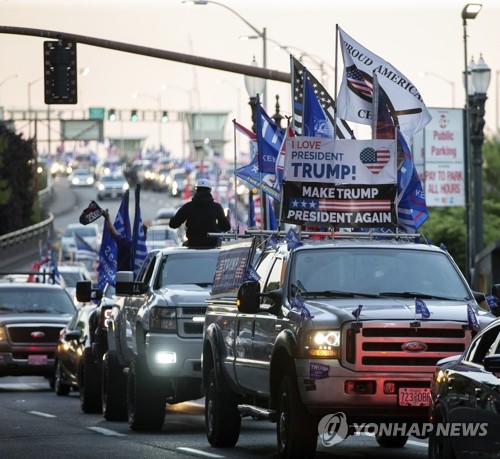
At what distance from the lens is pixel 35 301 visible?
104 feet

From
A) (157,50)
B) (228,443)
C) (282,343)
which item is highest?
(157,50)

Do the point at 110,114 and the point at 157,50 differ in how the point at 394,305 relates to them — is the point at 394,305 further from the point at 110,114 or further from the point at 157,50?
the point at 110,114

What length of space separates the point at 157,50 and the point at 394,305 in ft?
53.0

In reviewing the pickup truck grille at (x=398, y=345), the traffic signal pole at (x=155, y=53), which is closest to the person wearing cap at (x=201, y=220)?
the pickup truck grille at (x=398, y=345)

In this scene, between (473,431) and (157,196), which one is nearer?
(473,431)

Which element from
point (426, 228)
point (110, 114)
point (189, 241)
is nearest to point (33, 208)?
point (110, 114)

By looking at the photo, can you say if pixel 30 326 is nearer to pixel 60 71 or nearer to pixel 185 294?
pixel 60 71

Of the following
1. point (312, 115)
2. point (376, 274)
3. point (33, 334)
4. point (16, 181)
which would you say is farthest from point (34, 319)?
point (16, 181)

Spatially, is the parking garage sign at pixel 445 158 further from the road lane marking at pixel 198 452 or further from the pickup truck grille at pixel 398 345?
the pickup truck grille at pixel 398 345

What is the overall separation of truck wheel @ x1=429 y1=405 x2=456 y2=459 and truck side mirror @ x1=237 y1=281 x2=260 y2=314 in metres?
3.48

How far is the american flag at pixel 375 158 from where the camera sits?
683 inches

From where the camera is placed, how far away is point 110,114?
106438 mm

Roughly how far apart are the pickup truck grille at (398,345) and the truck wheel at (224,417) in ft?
9.85

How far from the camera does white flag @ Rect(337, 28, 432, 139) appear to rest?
847 inches
